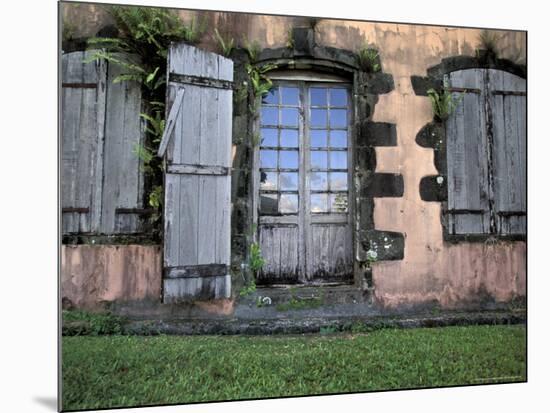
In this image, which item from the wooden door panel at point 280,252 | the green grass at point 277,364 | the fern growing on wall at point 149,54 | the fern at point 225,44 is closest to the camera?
the green grass at point 277,364

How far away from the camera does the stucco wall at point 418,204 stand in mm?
3139

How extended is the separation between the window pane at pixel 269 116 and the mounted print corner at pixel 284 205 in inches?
0.5

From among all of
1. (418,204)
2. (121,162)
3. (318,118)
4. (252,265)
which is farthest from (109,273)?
(418,204)

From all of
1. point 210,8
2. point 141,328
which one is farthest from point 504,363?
point 210,8

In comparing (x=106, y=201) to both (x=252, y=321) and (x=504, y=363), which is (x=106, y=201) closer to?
(x=252, y=321)

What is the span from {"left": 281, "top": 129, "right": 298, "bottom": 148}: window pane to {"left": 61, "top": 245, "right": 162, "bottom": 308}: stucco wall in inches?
42.5

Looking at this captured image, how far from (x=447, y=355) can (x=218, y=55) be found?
2.41 metres

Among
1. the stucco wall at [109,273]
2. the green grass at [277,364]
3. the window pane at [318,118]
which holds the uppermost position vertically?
the window pane at [318,118]

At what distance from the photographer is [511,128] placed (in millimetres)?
3217

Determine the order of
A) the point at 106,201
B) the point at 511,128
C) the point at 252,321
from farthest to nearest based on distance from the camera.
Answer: the point at 511,128
the point at 252,321
the point at 106,201

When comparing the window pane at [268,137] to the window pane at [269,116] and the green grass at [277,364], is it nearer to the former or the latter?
the window pane at [269,116]

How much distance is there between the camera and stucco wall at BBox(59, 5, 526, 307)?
3139 millimetres

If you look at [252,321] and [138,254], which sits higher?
[138,254]

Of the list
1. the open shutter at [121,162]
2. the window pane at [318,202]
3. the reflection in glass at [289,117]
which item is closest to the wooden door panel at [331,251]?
the window pane at [318,202]
